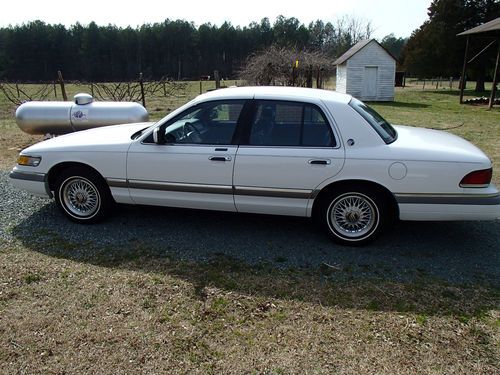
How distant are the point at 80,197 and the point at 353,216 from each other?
3084 millimetres

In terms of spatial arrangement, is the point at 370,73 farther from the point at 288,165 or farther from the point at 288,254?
the point at 288,254

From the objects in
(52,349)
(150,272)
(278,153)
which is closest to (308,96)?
(278,153)

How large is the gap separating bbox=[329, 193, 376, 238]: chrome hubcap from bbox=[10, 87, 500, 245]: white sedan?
0.01 m

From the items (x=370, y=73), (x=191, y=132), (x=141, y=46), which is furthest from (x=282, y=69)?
(x=141, y=46)

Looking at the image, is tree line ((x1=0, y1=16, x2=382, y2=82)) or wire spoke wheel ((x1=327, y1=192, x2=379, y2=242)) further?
tree line ((x1=0, y1=16, x2=382, y2=82))

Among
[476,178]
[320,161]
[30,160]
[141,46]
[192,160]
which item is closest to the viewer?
[476,178]

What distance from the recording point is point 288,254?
4.05 meters

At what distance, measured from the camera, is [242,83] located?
23.2m

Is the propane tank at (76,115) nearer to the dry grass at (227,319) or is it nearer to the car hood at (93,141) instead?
the car hood at (93,141)

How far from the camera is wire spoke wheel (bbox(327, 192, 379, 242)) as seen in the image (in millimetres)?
4043

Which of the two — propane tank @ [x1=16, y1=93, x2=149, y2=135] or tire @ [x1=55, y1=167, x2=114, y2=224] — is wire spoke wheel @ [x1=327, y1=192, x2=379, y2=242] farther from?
propane tank @ [x1=16, y1=93, x2=149, y2=135]

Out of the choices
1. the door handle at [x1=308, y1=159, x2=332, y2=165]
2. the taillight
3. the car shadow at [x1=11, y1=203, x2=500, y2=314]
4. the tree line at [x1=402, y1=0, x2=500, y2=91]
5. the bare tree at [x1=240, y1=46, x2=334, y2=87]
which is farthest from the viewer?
the tree line at [x1=402, y1=0, x2=500, y2=91]

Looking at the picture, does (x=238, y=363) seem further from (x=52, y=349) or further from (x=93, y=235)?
(x=93, y=235)

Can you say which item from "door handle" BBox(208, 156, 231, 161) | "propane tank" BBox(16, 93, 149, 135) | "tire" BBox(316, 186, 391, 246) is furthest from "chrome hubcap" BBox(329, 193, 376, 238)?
"propane tank" BBox(16, 93, 149, 135)
